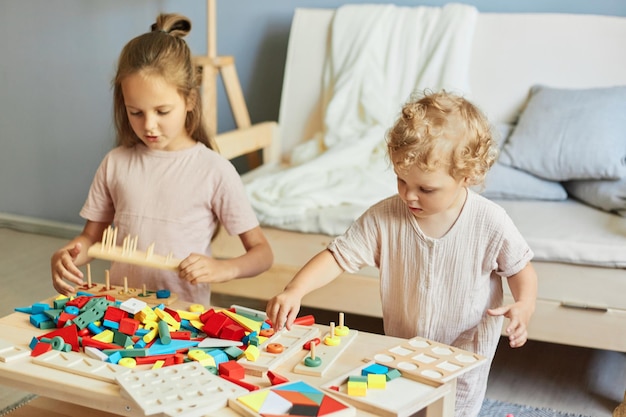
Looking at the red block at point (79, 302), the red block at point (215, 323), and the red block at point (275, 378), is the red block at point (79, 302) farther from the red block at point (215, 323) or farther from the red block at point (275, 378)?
the red block at point (275, 378)

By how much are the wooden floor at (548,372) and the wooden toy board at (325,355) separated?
0.74 m

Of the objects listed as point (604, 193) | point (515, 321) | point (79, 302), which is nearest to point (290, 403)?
point (515, 321)

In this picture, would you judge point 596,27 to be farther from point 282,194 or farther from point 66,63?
point 66,63

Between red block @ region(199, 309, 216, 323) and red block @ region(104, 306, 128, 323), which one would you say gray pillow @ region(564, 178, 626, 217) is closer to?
red block @ region(199, 309, 216, 323)

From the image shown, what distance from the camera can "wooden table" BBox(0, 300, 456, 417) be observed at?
0.94 metres

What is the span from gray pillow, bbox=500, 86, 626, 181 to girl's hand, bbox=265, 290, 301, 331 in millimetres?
1099

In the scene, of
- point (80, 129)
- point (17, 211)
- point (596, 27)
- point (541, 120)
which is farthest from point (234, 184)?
point (17, 211)

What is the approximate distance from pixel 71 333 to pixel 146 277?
14.1 inches

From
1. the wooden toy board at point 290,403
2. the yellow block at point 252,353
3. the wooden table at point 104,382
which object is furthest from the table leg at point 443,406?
the yellow block at point 252,353

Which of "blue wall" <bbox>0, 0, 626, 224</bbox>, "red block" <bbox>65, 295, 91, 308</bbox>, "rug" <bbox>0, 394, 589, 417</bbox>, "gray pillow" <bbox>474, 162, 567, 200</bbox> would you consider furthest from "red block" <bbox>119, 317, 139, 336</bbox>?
"blue wall" <bbox>0, 0, 626, 224</bbox>

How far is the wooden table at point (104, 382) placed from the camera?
939 millimetres

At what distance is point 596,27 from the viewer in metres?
2.14

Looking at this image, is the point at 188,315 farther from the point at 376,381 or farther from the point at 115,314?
the point at 376,381

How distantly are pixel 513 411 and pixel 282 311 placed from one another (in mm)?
781
